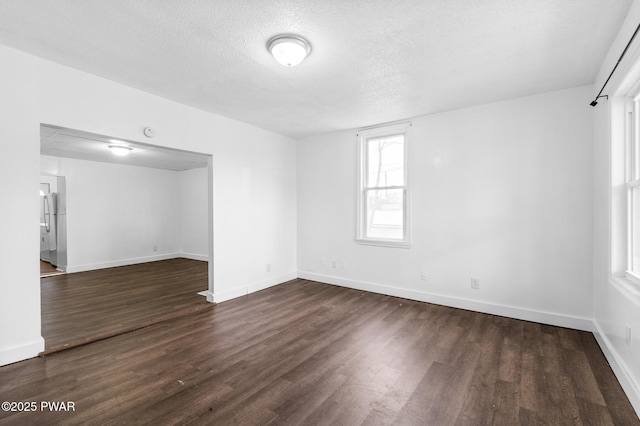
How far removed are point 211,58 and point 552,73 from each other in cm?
326

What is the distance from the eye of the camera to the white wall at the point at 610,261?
192cm

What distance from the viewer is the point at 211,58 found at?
8.39 feet

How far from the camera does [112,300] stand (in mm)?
4152

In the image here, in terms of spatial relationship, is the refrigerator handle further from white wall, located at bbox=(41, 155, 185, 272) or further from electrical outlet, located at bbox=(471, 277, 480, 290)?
electrical outlet, located at bbox=(471, 277, 480, 290)

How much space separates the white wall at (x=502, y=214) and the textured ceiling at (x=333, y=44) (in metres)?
0.39

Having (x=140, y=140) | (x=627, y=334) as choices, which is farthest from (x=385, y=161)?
(x=140, y=140)

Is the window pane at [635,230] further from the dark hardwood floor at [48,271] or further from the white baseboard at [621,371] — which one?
the dark hardwood floor at [48,271]

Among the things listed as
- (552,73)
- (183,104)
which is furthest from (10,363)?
(552,73)

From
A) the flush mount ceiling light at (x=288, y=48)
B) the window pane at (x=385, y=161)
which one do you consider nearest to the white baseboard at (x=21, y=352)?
the flush mount ceiling light at (x=288, y=48)

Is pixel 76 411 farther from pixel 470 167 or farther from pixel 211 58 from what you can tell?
pixel 470 167

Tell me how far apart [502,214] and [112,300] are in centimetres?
545

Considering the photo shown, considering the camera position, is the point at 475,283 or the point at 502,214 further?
the point at 475,283

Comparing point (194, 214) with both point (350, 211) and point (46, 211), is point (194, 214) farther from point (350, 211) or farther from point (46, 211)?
point (350, 211)

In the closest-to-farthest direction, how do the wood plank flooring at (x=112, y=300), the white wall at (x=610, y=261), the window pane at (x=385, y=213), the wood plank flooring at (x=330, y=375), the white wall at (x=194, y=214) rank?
the wood plank flooring at (x=330, y=375) < the white wall at (x=610, y=261) < the wood plank flooring at (x=112, y=300) < the window pane at (x=385, y=213) < the white wall at (x=194, y=214)
